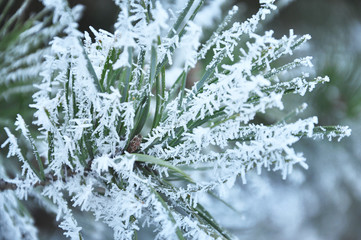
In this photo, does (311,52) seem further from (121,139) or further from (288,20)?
(121,139)

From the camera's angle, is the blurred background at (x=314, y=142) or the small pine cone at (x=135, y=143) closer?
the small pine cone at (x=135, y=143)

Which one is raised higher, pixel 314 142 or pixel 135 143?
pixel 314 142

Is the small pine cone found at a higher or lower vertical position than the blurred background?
lower

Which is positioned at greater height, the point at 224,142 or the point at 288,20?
the point at 288,20

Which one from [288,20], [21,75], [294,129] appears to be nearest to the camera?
[294,129]

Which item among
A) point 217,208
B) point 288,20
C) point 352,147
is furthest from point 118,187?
point 288,20

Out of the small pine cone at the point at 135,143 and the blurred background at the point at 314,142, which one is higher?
the blurred background at the point at 314,142

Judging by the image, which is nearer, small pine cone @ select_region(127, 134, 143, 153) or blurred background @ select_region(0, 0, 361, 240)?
small pine cone @ select_region(127, 134, 143, 153)

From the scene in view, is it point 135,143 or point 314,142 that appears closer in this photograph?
point 135,143
